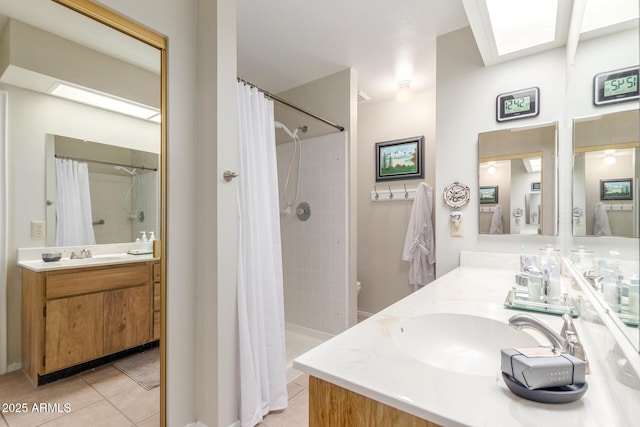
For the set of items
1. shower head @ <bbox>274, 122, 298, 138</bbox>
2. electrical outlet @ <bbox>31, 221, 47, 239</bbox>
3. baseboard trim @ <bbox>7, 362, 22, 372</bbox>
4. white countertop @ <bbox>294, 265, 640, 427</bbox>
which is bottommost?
baseboard trim @ <bbox>7, 362, 22, 372</bbox>

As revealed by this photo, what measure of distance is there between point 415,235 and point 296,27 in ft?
6.84

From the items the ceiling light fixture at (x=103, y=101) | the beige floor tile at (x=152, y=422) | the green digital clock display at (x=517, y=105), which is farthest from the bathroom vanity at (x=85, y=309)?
the green digital clock display at (x=517, y=105)

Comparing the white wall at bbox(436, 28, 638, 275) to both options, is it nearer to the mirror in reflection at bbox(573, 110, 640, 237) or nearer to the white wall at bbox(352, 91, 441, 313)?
the mirror in reflection at bbox(573, 110, 640, 237)


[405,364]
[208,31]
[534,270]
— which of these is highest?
[208,31]

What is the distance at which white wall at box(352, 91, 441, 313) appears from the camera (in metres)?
3.18

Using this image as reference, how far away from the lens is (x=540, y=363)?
0.56 meters

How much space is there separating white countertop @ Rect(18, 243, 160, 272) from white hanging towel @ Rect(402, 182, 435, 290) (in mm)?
2275

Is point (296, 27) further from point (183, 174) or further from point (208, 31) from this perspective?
point (183, 174)

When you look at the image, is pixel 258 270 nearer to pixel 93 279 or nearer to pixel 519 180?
pixel 93 279

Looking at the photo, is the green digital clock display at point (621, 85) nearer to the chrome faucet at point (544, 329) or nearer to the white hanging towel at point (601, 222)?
the white hanging towel at point (601, 222)

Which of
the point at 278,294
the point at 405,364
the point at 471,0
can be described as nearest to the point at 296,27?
the point at 471,0

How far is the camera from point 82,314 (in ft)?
4.64

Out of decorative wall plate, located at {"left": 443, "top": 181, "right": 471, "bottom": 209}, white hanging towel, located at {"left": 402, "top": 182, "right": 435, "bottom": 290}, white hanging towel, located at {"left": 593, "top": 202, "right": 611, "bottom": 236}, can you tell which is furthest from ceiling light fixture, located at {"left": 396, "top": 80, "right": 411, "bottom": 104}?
white hanging towel, located at {"left": 593, "top": 202, "right": 611, "bottom": 236}

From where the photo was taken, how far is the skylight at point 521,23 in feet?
4.78
